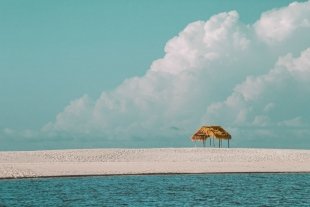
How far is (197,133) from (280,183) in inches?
1972

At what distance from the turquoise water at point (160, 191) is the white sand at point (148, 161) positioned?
195 inches

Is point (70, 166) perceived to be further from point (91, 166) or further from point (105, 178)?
point (105, 178)

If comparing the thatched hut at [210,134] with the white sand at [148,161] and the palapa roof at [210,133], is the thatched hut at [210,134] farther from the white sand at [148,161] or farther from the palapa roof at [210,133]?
the white sand at [148,161]

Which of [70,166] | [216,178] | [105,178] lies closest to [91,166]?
[70,166]

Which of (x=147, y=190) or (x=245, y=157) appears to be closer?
(x=147, y=190)

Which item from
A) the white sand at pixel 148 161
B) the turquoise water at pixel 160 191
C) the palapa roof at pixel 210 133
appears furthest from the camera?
the palapa roof at pixel 210 133

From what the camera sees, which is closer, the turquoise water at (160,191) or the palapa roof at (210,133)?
the turquoise water at (160,191)

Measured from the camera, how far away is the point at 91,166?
6731cm

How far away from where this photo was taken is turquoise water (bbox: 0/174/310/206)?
39156 mm

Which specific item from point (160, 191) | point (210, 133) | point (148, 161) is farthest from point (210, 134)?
point (160, 191)

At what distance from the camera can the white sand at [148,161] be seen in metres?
63.2

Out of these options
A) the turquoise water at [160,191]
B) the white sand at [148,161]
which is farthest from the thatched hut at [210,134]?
the turquoise water at [160,191]

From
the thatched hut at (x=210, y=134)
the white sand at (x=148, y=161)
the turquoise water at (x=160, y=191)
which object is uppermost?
the thatched hut at (x=210, y=134)

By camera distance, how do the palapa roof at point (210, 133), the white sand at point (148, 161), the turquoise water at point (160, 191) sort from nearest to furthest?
1. the turquoise water at point (160, 191)
2. the white sand at point (148, 161)
3. the palapa roof at point (210, 133)
